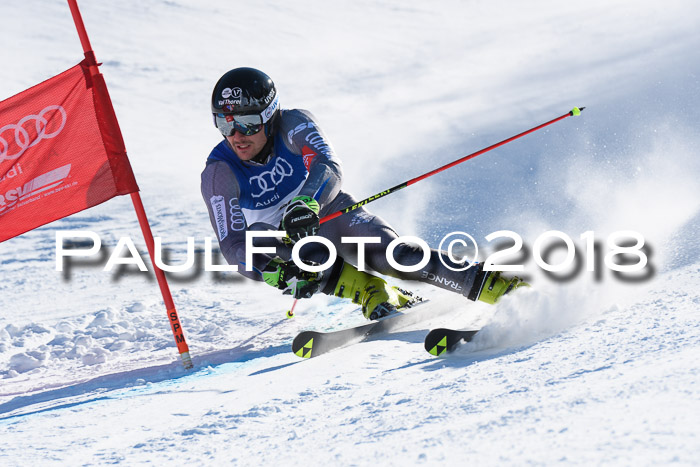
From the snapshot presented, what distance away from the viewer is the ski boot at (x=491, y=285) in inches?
149

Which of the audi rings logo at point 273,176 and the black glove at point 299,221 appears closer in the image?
the black glove at point 299,221

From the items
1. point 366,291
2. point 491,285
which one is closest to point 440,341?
point 491,285

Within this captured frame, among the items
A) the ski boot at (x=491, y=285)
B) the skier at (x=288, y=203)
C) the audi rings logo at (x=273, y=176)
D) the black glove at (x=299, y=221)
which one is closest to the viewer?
the black glove at (x=299, y=221)

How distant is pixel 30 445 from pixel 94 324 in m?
3.29

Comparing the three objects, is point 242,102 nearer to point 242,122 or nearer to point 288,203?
point 242,122

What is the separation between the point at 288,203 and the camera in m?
4.23

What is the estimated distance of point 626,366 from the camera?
1915 mm

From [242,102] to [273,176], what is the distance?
574 millimetres

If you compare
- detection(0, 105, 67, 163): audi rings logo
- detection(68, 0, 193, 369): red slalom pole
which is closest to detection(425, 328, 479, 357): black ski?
detection(68, 0, 193, 369): red slalom pole

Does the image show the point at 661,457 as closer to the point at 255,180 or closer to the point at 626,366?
the point at 626,366

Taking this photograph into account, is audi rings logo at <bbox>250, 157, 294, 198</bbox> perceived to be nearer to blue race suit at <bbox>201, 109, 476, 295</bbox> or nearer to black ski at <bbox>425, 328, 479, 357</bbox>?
blue race suit at <bbox>201, 109, 476, 295</bbox>

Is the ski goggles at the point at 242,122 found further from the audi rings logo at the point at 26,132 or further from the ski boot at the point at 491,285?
the ski boot at the point at 491,285

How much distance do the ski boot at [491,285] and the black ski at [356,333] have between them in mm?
645

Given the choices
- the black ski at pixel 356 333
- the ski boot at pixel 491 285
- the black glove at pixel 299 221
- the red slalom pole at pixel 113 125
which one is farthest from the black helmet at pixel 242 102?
the ski boot at pixel 491 285
